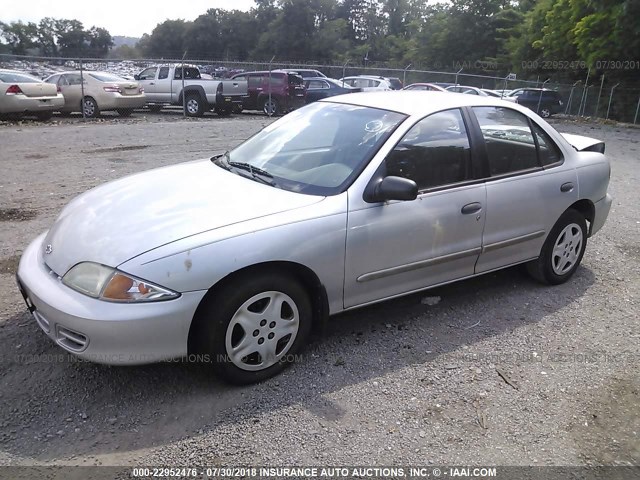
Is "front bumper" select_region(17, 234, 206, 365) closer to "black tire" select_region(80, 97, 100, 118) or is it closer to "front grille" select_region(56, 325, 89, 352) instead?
"front grille" select_region(56, 325, 89, 352)

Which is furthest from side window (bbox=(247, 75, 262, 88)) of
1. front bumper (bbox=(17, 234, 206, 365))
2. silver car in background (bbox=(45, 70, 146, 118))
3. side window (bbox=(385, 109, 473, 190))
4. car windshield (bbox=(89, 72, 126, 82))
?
front bumper (bbox=(17, 234, 206, 365))

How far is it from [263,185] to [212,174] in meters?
0.48

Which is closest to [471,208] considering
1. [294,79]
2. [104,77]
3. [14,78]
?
[14,78]

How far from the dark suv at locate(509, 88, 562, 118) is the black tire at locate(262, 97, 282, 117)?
13.7 metres

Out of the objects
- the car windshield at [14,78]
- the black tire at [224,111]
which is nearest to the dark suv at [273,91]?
the black tire at [224,111]

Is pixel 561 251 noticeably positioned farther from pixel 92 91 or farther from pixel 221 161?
pixel 92 91

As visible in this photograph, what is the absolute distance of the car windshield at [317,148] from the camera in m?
3.43

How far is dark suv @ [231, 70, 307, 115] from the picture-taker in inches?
773

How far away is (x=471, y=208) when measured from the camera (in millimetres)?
3789

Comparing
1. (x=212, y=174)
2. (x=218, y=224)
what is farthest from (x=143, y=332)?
(x=212, y=174)

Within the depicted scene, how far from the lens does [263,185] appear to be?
11.3 feet

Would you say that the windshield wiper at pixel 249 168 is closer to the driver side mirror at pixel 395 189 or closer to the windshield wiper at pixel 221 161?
the windshield wiper at pixel 221 161

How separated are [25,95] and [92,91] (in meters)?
2.26

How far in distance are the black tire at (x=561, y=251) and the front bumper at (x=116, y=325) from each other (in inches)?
120
